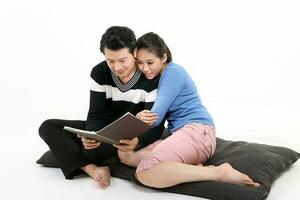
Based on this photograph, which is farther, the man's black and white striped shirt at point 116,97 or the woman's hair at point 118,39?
the man's black and white striped shirt at point 116,97

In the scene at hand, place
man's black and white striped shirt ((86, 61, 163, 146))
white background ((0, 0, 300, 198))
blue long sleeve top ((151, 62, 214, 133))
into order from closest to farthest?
blue long sleeve top ((151, 62, 214, 133)), man's black and white striped shirt ((86, 61, 163, 146)), white background ((0, 0, 300, 198))

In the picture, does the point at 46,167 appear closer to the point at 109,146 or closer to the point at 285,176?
the point at 109,146

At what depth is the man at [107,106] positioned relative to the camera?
2.04 meters

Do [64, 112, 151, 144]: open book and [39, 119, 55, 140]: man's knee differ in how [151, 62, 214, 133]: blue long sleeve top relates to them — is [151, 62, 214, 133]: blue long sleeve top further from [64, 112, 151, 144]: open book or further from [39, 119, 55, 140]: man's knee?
[39, 119, 55, 140]: man's knee

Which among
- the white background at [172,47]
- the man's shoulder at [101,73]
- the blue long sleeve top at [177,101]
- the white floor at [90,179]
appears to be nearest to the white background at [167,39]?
the white background at [172,47]

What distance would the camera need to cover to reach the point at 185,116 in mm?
2139

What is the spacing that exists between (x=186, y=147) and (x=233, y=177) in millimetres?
Result: 237

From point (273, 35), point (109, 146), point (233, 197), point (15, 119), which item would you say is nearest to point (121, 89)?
point (109, 146)

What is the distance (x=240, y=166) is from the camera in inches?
80.2

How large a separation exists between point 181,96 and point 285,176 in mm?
593

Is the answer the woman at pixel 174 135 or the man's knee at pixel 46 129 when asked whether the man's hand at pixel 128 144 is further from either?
the man's knee at pixel 46 129

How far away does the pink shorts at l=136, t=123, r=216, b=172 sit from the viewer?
76.0 inches

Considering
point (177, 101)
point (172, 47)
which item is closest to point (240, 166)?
point (177, 101)

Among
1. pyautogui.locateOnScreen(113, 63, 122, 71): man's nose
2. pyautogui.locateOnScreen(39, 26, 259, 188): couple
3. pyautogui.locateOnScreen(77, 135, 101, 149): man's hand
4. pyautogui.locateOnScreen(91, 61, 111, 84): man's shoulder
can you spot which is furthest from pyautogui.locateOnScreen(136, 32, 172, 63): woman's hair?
pyautogui.locateOnScreen(77, 135, 101, 149): man's hand
